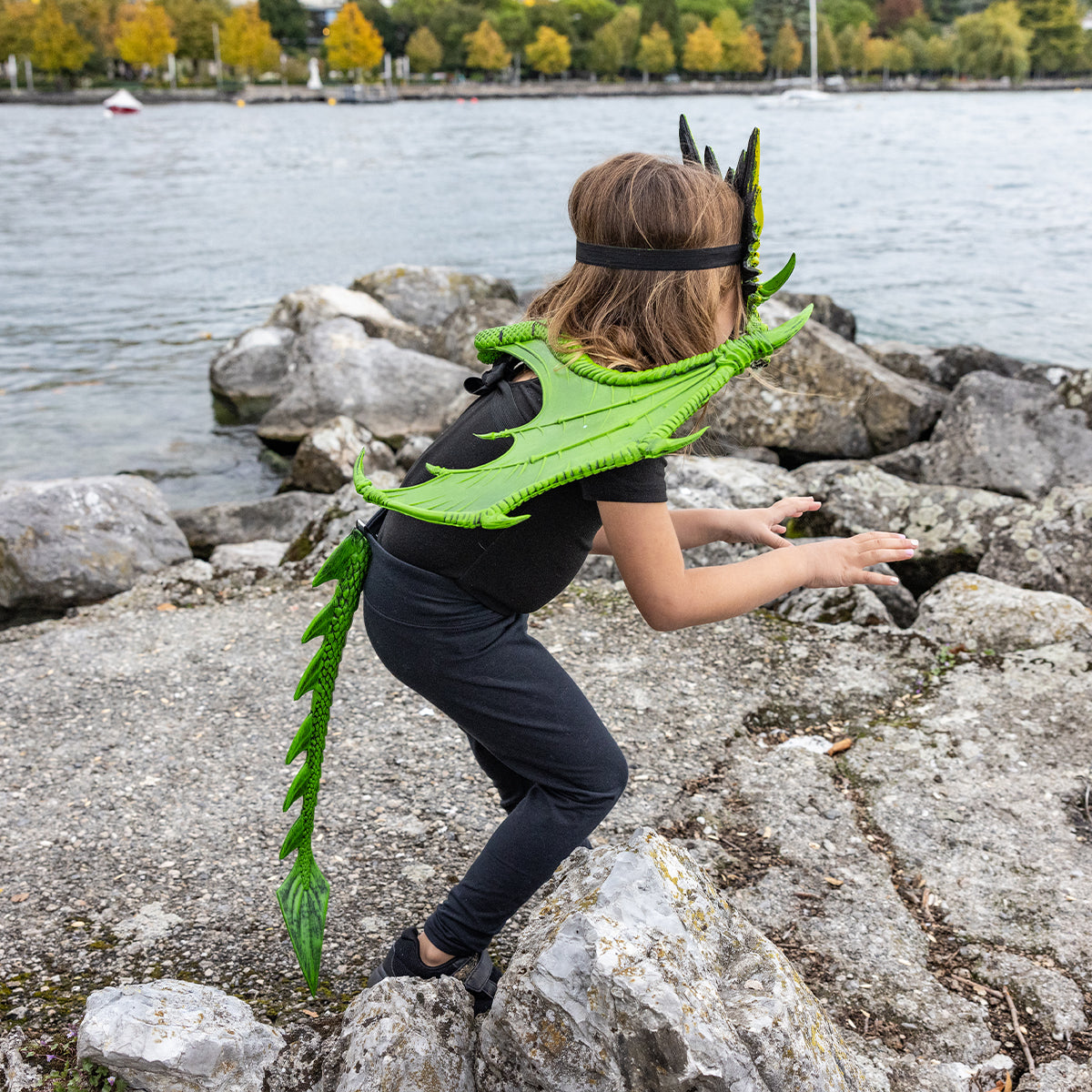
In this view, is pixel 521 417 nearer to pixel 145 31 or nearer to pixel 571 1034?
pixel 571 1034

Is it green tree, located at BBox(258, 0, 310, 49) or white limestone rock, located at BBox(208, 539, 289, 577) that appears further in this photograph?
green tree, located at BBox(258, 0, 310, 49)

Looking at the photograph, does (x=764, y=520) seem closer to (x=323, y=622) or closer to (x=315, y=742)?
(x=323, y=622)

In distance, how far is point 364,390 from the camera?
8.59 m

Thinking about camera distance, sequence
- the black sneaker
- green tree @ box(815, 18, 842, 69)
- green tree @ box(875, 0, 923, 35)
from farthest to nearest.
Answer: green tree @ box(875, 0, 923, 35)
green tree @ box(815, 18, 842, 69)
the black sneaker

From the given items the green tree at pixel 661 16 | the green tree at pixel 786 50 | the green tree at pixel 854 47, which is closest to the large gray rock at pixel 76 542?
the green tree at pixel 661 16

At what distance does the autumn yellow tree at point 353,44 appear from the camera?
86312 millimetres

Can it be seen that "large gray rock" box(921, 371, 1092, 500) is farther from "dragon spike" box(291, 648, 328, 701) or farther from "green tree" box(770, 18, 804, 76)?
"green tree" box(770, 18, 804, 76)

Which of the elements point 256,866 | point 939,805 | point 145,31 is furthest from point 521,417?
point 145,31

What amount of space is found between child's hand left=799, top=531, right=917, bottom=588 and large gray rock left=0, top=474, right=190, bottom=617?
170 inches

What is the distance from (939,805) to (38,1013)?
2425 millimetres

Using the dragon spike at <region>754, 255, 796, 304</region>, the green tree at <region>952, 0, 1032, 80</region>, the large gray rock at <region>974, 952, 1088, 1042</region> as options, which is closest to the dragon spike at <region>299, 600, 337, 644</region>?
the dragon spike at <region>754, 255, 796, 304</region>

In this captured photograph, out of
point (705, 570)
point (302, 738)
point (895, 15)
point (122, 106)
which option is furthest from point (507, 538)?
point (895, 15)

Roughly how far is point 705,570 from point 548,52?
99.0 meters

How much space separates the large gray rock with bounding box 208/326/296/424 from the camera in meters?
10.2
